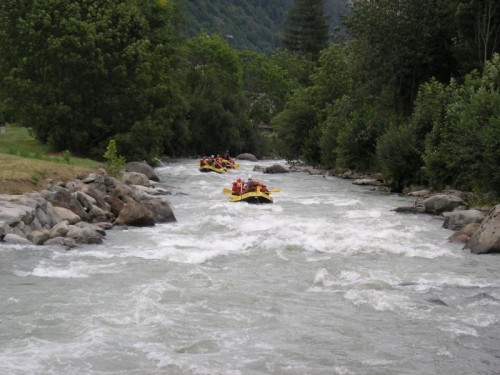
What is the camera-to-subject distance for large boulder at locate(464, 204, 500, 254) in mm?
14539

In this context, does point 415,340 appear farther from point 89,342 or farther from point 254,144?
point 254,144

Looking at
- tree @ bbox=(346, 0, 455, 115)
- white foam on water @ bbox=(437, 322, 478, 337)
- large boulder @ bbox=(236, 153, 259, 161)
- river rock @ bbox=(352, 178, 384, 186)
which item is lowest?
large boulder @ bbox=(236, 153, 259, 161)

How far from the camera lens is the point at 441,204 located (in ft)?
69.2

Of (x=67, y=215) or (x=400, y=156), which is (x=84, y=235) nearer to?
(x=67, y=215)

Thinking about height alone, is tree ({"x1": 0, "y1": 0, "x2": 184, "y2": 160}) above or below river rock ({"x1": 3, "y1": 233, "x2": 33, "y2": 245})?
above

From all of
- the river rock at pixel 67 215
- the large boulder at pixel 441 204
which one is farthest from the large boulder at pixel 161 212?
the large boulder at pixel 441 204

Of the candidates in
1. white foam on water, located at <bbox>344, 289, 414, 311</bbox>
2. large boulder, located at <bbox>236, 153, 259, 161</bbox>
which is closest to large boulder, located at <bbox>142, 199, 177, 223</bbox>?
white foam on water, located at <bbox>344, 289, 414, 311</bbox>

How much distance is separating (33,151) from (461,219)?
60.1ft

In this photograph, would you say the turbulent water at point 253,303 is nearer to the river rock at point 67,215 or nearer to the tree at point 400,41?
the river rock at point 67,215

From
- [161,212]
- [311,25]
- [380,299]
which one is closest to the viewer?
[380,299]

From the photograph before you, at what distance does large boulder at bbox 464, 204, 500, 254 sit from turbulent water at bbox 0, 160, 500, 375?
0.33 metres

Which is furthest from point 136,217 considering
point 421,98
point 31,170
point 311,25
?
point 311,25

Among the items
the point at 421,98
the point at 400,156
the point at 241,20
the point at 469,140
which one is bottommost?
the point at 400,156

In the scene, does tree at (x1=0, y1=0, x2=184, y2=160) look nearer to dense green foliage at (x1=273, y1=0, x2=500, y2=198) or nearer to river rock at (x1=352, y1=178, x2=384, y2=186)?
dense green foliage at (x1=273, y1=0, x2=500, y2=198)
